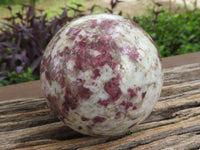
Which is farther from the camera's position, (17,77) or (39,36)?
(39,36)

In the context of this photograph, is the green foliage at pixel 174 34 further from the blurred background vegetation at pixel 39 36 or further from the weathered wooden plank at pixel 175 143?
the weathered wooden plank at pixel 175 143

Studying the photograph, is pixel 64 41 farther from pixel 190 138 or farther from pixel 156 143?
pixel 190 138

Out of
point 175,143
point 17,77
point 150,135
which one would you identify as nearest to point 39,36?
point 17,77

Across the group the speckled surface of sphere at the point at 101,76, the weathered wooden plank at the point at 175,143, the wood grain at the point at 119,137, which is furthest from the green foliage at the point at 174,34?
the speckled surface of sphere at the point at 101,76

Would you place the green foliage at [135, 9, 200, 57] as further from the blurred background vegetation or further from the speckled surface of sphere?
the speckled surface of sphere

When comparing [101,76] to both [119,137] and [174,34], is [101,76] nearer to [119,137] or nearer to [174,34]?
[119,137]

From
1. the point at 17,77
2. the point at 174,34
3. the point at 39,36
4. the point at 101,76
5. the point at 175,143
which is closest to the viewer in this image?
the point at 101,76

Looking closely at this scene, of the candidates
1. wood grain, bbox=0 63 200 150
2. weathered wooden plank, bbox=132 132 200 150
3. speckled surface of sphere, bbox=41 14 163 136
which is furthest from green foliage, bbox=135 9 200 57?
speckled surface of sphere, bbox=41 14 163 136
